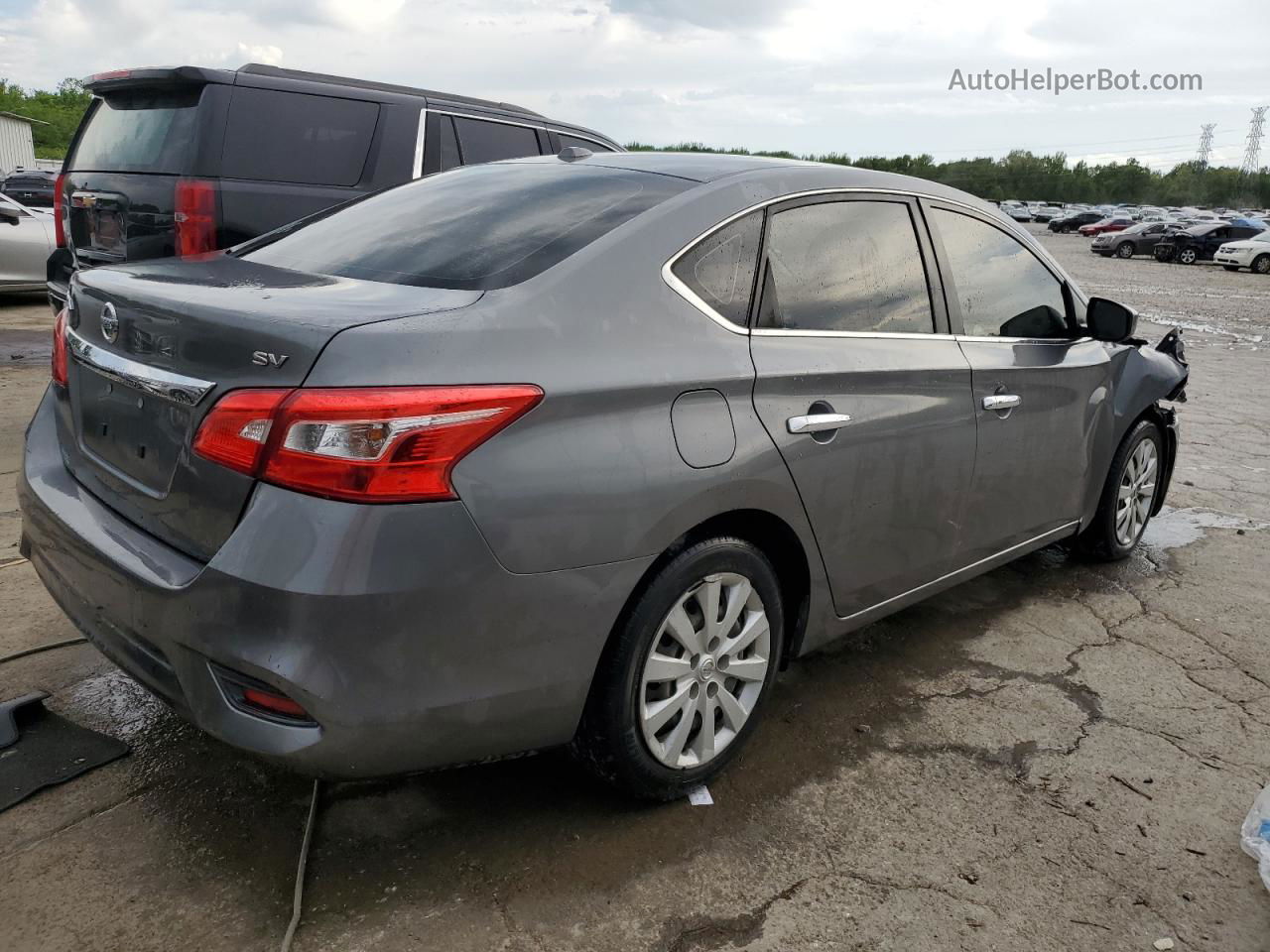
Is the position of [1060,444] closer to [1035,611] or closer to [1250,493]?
[1035,611]

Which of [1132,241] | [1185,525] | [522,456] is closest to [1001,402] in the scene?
[522,456]

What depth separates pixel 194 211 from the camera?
17.0ft

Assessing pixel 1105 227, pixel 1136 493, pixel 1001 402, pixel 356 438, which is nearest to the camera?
pixel 356 438

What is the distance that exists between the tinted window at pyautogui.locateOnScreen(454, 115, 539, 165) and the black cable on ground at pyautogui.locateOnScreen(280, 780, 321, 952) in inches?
174

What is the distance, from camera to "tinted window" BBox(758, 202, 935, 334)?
9.18 feet

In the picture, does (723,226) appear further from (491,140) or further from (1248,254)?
(1248,254)

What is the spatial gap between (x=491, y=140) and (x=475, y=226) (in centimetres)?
408

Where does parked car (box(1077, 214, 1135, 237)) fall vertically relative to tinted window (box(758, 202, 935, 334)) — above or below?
below

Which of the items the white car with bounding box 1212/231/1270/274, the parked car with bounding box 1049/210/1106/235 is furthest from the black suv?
the parked car with bounding box 1049/210/1106/235

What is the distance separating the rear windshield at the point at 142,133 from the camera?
523 centimetres

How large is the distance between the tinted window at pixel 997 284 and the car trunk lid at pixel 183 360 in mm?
1906

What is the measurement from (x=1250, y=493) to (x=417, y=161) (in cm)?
522

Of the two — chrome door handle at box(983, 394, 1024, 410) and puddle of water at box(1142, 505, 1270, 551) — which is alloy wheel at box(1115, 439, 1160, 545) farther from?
chrome door handle at box(983, 394, 1024, 410)

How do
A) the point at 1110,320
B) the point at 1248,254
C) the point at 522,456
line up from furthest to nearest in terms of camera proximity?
1. the point at 1248,254
2. the point at 1110,320
3. the point at 522,456
